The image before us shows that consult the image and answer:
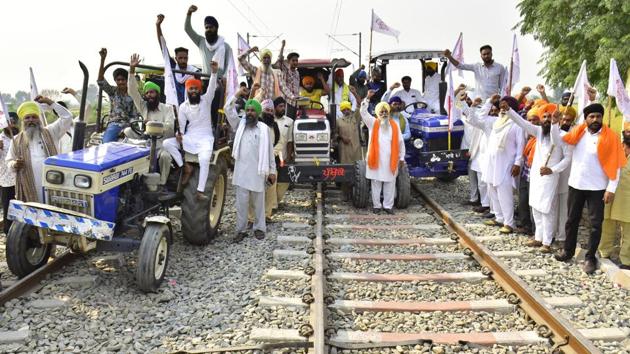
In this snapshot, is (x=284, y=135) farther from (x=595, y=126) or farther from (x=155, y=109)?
(x=595, y=126)

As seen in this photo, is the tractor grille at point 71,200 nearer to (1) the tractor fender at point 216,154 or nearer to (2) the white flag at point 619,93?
(1) the tractor fender at point 216,154

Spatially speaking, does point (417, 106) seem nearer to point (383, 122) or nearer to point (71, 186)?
point (383, 122)

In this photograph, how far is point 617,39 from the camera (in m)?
11.8

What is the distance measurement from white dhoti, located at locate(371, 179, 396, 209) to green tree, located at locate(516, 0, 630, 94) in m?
6.24

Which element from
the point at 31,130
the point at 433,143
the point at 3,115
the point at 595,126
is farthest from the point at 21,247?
the point at 433,143

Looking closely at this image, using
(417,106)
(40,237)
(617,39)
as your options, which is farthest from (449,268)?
(617,39)

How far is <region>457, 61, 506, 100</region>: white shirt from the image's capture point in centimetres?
934

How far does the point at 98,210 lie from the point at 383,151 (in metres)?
5.12

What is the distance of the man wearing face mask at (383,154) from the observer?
29.1 ft

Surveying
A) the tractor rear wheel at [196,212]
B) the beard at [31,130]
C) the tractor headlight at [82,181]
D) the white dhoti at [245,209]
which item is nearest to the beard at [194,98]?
the tractor rear wheel at [196,212]

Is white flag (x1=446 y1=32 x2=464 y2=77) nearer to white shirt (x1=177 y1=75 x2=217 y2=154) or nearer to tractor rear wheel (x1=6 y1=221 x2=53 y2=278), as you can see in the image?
white shirt (x1=177 y1=75 x2=217 y2=154)

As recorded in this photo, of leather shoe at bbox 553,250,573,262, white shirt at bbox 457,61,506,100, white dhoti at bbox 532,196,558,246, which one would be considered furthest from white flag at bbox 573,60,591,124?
white shirt at bbox 457,61,506,100

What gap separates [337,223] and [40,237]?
13.8 feet

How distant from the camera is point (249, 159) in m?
7.21
